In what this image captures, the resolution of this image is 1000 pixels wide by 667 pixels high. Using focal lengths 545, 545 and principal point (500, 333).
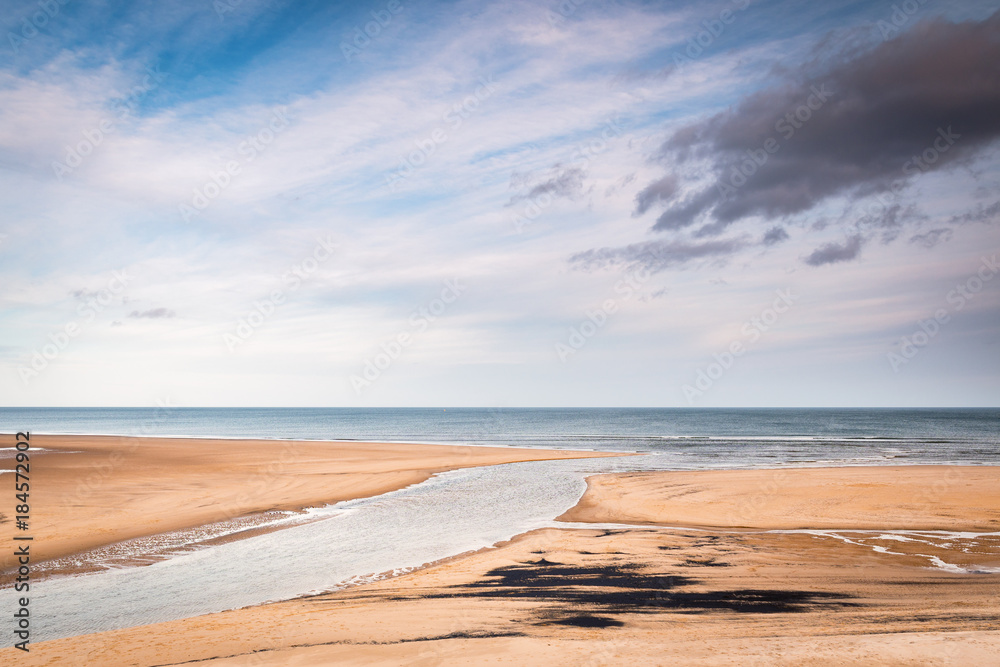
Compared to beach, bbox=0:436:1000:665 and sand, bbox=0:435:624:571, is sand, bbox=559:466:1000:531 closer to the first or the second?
beach, bbox=0:436:1000:665

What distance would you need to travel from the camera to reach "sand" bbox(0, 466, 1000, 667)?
30.4ft

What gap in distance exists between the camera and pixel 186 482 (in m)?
31.2

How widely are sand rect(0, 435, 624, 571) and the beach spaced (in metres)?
0.26

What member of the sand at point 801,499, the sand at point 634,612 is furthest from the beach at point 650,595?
the sand at point 801,499

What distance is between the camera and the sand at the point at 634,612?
926cm

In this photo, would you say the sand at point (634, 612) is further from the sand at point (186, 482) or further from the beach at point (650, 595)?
the sand at point (186, 482)

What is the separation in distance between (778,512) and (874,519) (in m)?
3.37

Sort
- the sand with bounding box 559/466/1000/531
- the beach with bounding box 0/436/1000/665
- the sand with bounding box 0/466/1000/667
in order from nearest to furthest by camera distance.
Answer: the sand with bounding box 0/466/1000/667 < the beach with bounding box 0/436/1000/665 < the sand with bounding box 559/466/1000/531

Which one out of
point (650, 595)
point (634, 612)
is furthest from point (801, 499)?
point (634, 612)

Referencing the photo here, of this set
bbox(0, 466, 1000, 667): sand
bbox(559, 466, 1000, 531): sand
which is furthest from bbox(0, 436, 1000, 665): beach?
bbox(559, 466, 1000, 531): sand

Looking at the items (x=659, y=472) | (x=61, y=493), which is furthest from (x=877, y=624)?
(x=61, y=493)

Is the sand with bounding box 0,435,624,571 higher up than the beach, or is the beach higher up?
the beach

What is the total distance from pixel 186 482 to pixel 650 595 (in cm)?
2854

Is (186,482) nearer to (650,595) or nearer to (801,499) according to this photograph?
(650,595)
